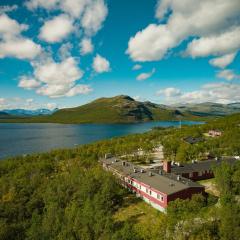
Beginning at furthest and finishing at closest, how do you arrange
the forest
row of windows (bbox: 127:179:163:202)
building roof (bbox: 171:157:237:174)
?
building roof (bbox: 171:157:237:174) → row of windows (bbox: 127:179:163:202) → the forest

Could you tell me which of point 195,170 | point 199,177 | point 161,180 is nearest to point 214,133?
point 199,177

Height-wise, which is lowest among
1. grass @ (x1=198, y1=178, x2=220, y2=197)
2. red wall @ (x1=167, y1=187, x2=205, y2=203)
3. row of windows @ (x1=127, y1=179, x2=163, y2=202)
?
grass @ (x1=198, y1=178, x2=220, y2=197)

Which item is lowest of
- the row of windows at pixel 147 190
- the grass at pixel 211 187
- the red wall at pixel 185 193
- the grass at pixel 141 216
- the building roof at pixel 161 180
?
the grass at pixel 141 216

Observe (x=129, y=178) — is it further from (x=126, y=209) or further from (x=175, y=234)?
(x=175, y=234)

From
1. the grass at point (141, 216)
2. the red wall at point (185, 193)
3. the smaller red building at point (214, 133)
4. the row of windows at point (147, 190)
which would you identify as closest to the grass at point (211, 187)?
the red wall at point (185, 193)

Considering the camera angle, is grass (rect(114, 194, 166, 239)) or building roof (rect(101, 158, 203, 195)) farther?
building roof (rect(101, 158, 203, 195))

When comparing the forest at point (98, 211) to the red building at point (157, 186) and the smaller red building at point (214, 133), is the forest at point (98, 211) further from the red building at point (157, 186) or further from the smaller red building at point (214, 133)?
the smaller red building at point (214, 133)

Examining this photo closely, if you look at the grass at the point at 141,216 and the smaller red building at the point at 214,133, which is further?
the smaller red building at the point at 214,133

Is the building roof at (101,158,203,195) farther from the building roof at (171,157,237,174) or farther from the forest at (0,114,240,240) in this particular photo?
the building roof at (171,157,237,174)

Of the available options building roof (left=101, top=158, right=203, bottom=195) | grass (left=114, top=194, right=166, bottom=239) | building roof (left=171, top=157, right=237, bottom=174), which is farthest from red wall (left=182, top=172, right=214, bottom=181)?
grass (left=114, top=194, right=166, bottom=239)
